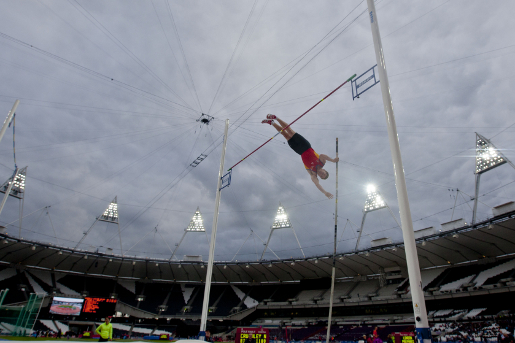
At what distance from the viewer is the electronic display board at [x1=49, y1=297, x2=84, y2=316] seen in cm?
3203

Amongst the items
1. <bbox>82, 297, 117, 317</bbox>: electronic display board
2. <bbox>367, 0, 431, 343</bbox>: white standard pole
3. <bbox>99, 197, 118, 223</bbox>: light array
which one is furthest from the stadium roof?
<bbox>367, 0, 431, 343</bbox>: white standard pole

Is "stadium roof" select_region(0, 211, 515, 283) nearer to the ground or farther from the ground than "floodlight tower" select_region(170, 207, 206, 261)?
nearer to the ground

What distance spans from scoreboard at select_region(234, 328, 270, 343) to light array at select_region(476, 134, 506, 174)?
2548cm

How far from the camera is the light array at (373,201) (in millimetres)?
31852

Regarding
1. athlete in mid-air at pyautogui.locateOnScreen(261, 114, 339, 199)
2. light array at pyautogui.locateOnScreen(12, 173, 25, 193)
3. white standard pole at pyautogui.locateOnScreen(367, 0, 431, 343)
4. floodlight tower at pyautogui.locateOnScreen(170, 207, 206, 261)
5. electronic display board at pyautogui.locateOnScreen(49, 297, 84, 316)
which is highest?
light array at pyautogui.locateOnScreen(12, 173, 25, 193)

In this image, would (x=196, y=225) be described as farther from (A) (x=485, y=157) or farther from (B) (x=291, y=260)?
(A) (x=485, y=157)

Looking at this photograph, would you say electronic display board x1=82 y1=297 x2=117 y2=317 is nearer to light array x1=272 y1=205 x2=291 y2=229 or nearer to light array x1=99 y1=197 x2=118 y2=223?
light array x1=99 y1=197 x2=118 y2=223

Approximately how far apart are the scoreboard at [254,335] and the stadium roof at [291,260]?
23710 millimetres

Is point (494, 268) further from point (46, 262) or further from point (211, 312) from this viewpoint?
point (46, 262)

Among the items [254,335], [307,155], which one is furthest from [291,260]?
[254,335]

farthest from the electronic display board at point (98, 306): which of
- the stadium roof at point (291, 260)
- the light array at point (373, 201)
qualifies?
the light array at point (373, 201)

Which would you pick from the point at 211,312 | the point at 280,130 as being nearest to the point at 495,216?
the point at 280,130

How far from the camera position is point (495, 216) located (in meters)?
24.2

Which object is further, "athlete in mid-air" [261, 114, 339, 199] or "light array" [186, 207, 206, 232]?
"light array" [186, 207, 206, 232]
